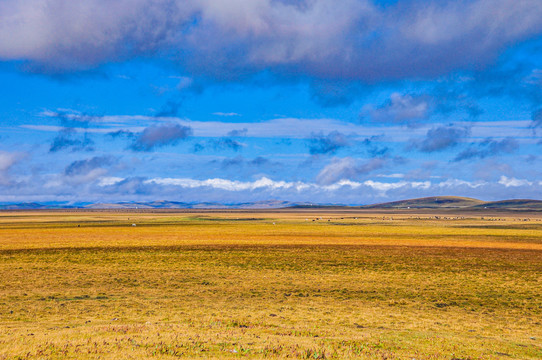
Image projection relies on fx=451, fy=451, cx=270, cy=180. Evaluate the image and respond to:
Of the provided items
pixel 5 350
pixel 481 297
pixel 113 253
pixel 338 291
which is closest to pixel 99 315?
pixel 5 350

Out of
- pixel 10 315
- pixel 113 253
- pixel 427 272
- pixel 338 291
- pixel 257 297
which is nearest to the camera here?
pixel 10 315

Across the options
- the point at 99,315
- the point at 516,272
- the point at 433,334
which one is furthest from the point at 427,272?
the point at 99,315

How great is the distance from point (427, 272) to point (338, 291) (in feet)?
38.8

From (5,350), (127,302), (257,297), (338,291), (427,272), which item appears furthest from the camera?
(427,272)

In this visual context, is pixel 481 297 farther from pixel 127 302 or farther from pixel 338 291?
pixel 127 302

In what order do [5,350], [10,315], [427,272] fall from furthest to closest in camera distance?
[427,272], [10,315], [5,350]

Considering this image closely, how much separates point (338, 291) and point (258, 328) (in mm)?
10782

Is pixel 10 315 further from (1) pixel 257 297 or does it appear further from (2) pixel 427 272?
(2) pixel 427 272

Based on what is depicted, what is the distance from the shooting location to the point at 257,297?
24922 mm

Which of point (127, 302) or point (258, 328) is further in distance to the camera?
point (127, 302)

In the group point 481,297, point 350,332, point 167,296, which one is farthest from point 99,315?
point 481,297

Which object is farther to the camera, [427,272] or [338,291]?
[427,272]

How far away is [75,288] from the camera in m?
27.2

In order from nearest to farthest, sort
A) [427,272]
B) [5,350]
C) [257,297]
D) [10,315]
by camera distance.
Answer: [5,350] → [10,315] → [257,297] → [427,272]
